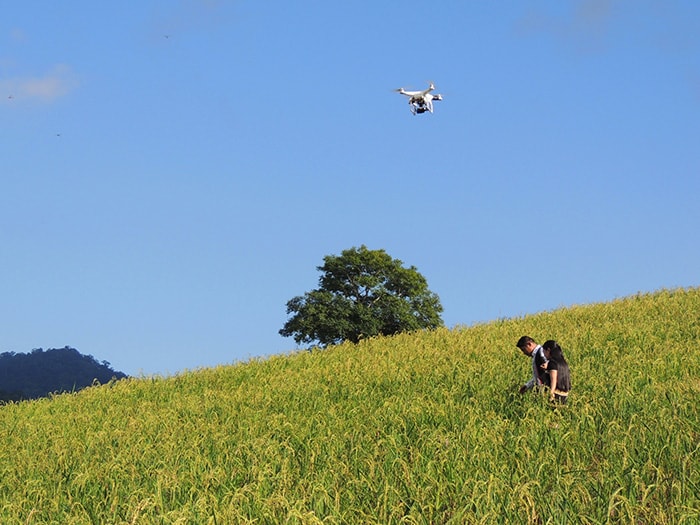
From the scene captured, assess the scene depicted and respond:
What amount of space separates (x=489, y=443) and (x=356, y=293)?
41.2 m

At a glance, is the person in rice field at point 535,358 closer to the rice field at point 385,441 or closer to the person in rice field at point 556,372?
the person in rice field at point 556,372

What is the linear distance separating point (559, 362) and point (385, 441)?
335 cm

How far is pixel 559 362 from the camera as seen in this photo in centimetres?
1399

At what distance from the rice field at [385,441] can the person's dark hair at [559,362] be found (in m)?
0.26

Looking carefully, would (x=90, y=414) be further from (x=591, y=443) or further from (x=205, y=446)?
(x=591, y=443)

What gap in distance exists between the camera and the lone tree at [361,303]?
167 feet

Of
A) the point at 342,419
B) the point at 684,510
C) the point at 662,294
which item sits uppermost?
the point at 662,294

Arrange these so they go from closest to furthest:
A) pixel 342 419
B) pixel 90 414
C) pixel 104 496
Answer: pixel 104 496 → pixel 342 419 → pixel 90 414

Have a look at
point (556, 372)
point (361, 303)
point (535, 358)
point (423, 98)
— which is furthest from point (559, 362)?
point (361, 303)

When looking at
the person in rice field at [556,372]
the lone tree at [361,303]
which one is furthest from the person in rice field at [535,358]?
the lone tree at [361,303]

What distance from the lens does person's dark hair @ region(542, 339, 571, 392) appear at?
13883 mm

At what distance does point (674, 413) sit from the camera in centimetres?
1327

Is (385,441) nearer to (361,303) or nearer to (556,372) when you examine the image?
(556,372)

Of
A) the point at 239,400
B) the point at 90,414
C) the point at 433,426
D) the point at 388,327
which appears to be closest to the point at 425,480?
the point at 433,426
